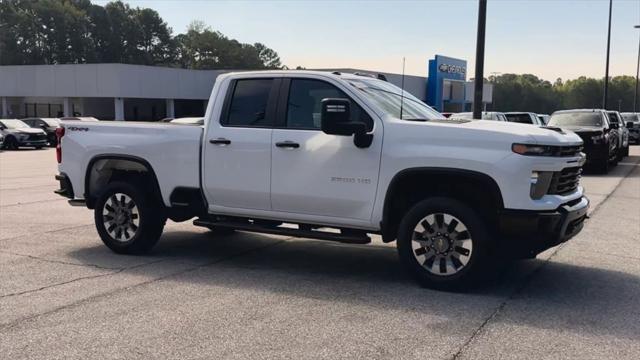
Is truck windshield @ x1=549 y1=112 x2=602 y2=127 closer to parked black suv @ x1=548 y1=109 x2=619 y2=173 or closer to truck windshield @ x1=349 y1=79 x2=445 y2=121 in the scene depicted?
parked black suv @ x1=548 y1=109 x2=619 y2=173

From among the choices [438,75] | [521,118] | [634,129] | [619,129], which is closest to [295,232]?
[619,129]

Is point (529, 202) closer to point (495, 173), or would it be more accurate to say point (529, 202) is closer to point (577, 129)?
point (495, 173)

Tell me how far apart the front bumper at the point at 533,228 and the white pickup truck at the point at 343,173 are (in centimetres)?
1

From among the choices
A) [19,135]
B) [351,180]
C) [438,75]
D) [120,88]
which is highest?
[438,75]

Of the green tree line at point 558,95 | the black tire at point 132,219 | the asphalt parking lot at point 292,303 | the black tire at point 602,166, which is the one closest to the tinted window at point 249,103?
the black tire at point 132,219

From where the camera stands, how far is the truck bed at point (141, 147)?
23.0 ft

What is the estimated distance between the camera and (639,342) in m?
4.69

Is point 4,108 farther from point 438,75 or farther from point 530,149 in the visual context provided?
point 530,149

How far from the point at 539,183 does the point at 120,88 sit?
1963 inches

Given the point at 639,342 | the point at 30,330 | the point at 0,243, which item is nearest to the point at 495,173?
the point at 639,342

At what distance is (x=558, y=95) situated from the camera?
145500 millimetres

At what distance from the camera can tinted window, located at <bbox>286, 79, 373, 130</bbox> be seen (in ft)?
21.5

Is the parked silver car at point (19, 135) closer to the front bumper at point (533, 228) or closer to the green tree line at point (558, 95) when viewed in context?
the front bumper at point (533, 228)

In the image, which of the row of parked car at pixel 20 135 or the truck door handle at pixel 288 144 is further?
the row of parked car at pixel 20 135
